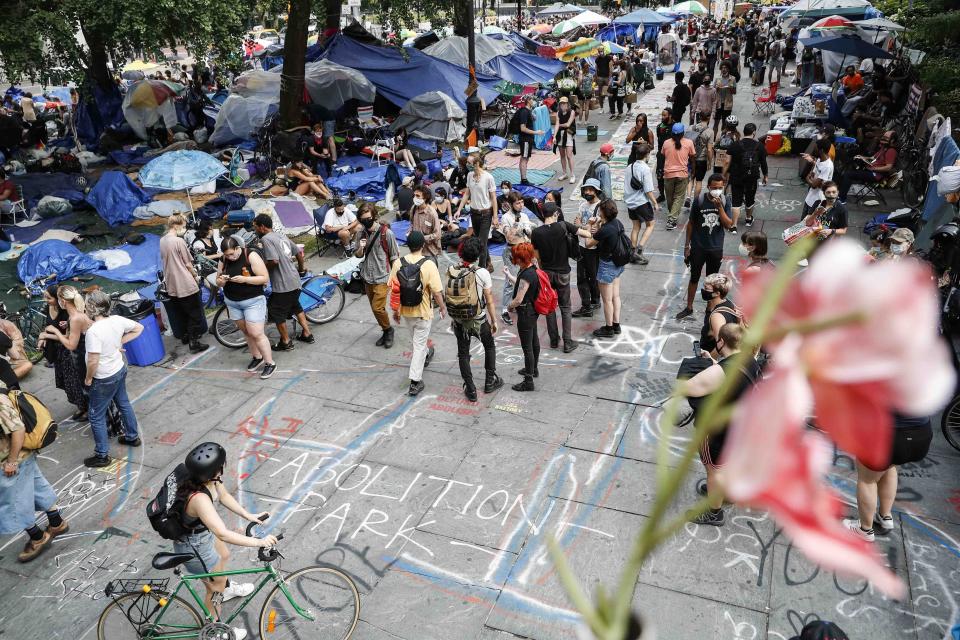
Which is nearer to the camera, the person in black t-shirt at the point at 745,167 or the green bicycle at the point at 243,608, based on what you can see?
the green bicycle at the point at 243,608

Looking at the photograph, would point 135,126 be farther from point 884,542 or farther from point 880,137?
point 884,542

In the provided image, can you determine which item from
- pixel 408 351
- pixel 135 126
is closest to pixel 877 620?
pixel 408 351

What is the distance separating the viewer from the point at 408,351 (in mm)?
Answer: 8742

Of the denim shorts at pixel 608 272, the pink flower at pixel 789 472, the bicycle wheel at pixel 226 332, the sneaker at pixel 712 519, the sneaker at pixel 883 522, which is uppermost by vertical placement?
the pink flower at pixel 789 472

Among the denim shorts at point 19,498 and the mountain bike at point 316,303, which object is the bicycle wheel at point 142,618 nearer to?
the denim shorts at point 19,498

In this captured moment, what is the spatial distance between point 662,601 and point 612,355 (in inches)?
147

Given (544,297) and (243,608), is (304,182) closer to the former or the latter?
(544,297)

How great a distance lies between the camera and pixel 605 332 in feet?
28.2

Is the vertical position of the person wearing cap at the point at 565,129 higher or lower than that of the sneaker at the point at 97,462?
higher

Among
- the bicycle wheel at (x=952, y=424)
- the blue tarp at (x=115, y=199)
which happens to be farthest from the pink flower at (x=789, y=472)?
the blue tarp at (x=115, y=199)

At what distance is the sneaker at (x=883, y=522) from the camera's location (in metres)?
5.17

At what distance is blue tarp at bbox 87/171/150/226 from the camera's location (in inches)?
559

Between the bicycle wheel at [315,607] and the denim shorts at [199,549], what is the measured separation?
0.48 metres

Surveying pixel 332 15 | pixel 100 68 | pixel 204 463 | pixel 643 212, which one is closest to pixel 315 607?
pixel 204 463
